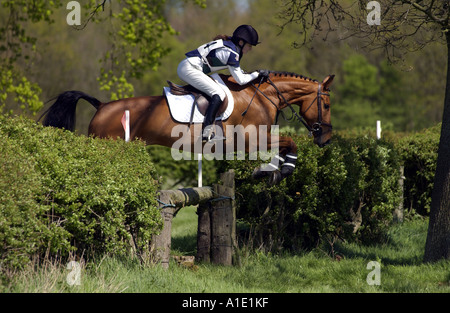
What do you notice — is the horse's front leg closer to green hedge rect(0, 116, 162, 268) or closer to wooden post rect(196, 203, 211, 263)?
wooden post rect(196, 203, 211, 263)

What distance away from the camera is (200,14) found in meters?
42.6

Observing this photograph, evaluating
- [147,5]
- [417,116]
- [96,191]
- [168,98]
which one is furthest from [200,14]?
[96,191]

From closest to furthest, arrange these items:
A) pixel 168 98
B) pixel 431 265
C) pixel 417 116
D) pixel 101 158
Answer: pixel 101 158 < pixel 431 265 < pixel 168 98 < pixel 417 116

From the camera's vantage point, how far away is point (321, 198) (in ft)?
28.0

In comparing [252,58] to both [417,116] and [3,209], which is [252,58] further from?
[3,209]

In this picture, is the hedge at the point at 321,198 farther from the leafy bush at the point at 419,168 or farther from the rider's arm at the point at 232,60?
the leafy bush at the point at 419,168

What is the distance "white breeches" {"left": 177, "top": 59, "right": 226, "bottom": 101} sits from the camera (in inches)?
316

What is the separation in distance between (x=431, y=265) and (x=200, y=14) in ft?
123

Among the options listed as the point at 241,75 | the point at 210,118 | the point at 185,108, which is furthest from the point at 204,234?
the point at 241,75

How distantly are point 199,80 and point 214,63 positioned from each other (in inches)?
12.1

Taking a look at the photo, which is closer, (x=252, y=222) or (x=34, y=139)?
(x=34, y=139)

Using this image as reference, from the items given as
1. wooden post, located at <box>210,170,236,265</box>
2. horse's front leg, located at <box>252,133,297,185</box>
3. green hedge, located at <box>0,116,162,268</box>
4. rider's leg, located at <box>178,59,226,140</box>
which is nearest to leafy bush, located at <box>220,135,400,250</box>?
horse's front leg, located at <box>252,133,297,185</box>

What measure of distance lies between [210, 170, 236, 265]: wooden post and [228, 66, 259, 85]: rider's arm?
1370 mm

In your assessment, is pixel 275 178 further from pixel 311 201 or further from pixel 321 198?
pixel 321 198
